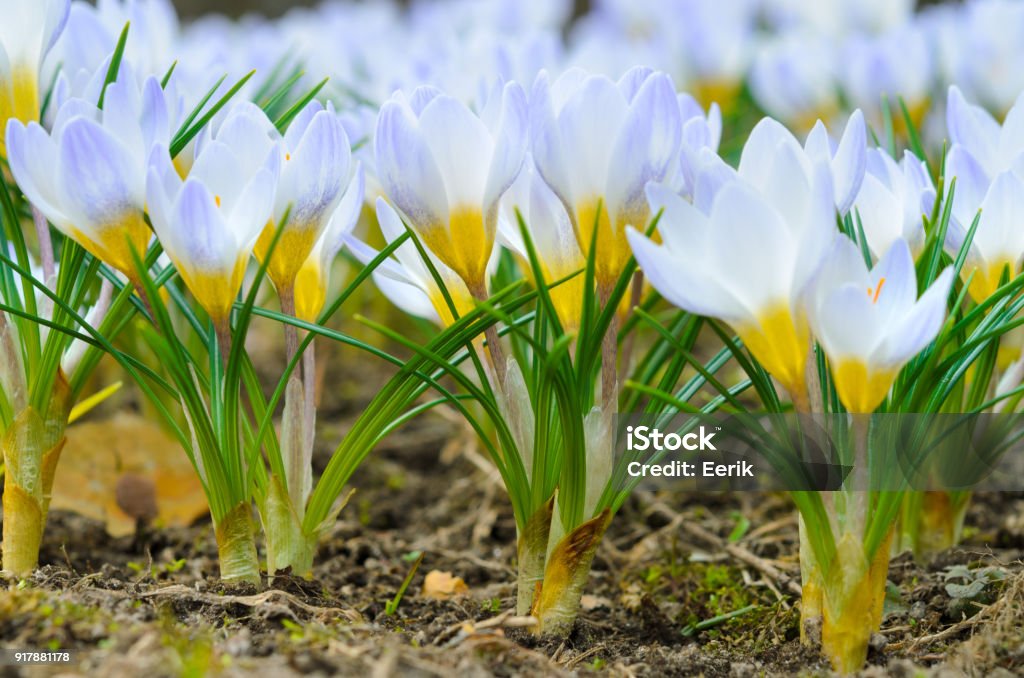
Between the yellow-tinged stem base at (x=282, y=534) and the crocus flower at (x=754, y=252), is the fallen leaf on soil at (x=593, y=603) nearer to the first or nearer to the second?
the yellow-tinged stem base at (x=282, y=534)

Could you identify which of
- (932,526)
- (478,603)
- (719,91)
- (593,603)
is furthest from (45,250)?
(719,91)

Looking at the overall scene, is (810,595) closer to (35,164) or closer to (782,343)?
(782,343)

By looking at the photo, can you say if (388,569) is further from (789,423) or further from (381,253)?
(789,423)

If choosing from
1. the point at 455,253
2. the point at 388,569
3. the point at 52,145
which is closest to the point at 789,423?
the point at 455,253

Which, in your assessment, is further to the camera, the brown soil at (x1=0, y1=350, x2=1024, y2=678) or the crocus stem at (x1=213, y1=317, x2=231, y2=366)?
the crocus stem at (x1=213, y1=317, x2=231, y2=366)

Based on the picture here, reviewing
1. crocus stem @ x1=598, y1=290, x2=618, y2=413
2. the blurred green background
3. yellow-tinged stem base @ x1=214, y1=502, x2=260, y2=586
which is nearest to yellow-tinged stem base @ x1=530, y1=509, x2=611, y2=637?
crocus stem @ x1=598, y1=290, x2=618, y2=413

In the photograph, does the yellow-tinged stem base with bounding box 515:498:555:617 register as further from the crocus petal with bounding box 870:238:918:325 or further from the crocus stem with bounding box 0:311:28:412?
the crocus stem with bounding box 0:311:28:412

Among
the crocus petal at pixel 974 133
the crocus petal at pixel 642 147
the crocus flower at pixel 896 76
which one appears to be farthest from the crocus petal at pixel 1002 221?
the crocus flower at pixel 896 76
